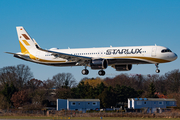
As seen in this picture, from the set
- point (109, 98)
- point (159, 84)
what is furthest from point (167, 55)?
point (159, 84)

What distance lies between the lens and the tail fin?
7181 cm

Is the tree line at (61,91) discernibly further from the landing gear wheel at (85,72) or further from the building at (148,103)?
the landing gear wheel at (85,72)

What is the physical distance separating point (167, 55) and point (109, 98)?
221ft

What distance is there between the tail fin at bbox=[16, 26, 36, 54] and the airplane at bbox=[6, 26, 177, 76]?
4.59 feet

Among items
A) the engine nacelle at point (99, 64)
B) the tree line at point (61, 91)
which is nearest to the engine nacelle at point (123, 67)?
the engine nacelle at point (99, 64)

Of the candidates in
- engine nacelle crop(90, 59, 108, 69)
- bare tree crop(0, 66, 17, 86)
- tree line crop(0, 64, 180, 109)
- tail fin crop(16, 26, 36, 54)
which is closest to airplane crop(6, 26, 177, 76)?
engine nacelle crop(90, 59, 108, 69)

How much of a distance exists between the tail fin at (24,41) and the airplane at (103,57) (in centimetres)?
140

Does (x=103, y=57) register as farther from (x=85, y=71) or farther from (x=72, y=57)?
(x=72, y=57)

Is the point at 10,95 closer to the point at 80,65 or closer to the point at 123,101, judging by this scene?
the point at 123,101

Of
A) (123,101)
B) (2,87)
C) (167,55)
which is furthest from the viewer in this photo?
(2,87)

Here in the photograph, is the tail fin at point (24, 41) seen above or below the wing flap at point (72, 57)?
above

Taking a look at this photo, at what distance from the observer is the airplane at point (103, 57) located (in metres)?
57.2

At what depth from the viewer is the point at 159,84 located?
175 metres

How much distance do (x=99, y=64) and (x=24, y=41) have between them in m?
24.1
